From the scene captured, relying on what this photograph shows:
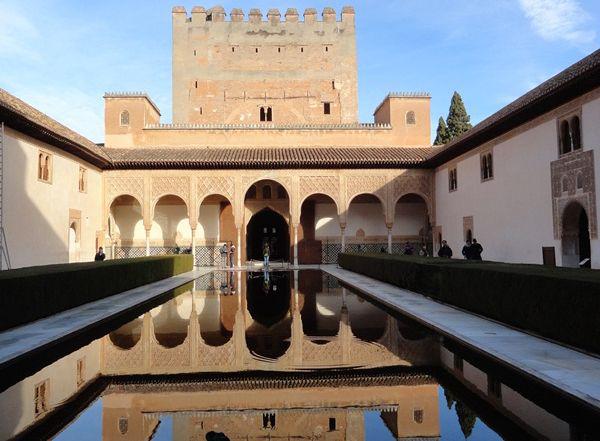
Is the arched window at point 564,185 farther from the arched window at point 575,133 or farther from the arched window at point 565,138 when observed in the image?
the arched window at point 575,133

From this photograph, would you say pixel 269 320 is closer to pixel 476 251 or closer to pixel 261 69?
pixel 476 251

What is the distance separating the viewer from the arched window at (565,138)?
12.2 meters

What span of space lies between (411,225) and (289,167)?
6.43m

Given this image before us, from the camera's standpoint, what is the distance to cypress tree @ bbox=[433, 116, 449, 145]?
3606cm

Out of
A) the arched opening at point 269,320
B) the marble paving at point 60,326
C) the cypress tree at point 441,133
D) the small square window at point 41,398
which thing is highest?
the cypress tree at point 441,133

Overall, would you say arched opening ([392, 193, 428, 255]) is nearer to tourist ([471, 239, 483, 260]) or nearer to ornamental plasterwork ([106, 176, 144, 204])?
tourist ([471, 239, 483, 260])

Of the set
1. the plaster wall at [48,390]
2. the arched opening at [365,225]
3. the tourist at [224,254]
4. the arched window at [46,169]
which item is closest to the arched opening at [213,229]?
the tourist at [224,254]

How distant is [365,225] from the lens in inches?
947

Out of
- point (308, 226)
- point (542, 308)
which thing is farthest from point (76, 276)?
point (308, 226)

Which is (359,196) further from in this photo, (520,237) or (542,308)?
(542,308)

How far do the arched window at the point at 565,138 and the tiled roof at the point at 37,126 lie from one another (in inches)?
517

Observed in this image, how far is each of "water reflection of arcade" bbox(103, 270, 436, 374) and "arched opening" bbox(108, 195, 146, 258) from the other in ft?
41.9

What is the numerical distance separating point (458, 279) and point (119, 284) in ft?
24.2

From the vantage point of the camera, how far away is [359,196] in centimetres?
2394
